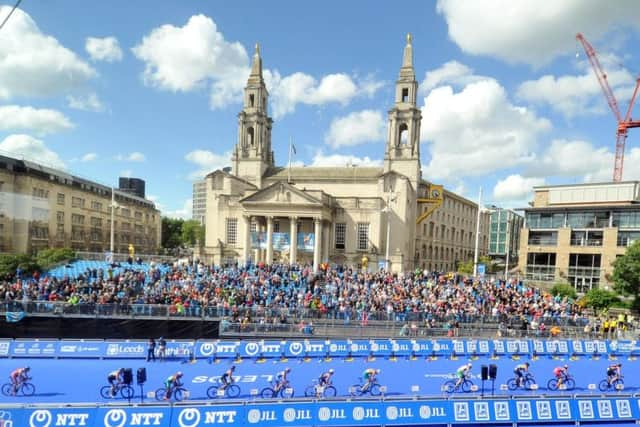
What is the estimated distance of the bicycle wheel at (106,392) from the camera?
1546cm

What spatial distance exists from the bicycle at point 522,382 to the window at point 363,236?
1321 inches

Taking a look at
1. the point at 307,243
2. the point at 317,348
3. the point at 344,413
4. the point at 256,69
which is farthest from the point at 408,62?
the point at 344,413

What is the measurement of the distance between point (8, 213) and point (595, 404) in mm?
65384

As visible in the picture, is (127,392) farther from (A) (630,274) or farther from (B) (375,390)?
(A) (630,274)

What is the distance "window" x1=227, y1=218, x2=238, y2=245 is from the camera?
54.1 meters

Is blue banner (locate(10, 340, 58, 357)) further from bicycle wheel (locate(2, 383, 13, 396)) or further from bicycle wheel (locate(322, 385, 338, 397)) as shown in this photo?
bicycle wheel (locate(322, 385, 338, 397))

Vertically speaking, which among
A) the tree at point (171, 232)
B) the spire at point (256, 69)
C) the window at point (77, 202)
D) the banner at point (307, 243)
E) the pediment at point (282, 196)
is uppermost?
the spire at point (256, 69)

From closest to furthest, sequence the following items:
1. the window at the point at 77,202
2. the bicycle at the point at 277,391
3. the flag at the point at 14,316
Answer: the bicycle at the point at 277,391
the flag at the point at 14,316
the window at the point at 77,202

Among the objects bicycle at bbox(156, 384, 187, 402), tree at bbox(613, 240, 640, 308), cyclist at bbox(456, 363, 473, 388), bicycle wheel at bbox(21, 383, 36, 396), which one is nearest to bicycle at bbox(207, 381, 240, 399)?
bicycle at bbox(156, 384, 187, 402)

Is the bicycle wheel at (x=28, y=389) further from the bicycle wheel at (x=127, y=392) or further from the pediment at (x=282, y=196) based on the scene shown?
the pediment at (x=282, y=196)

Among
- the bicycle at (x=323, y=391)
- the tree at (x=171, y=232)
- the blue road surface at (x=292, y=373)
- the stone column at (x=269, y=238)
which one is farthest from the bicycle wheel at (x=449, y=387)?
the tree at (x=171, y=232)

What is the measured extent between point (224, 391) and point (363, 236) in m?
37.4

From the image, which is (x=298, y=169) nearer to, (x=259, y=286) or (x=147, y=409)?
(x=259, y=286)

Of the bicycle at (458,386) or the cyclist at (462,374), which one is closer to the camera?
the cyclist at (462,374)
